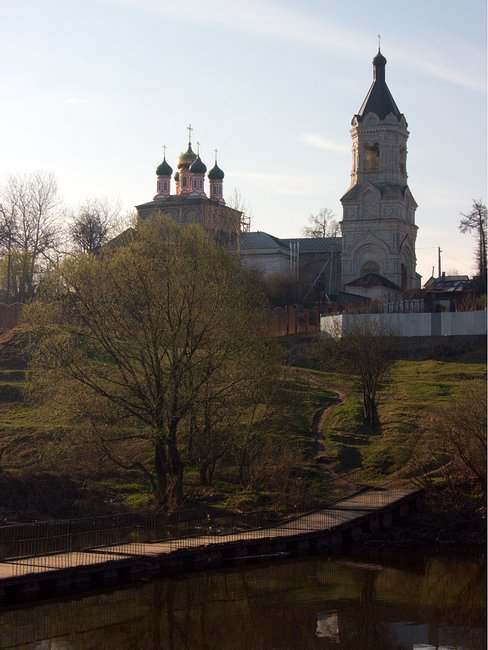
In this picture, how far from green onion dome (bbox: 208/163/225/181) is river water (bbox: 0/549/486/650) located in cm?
6278

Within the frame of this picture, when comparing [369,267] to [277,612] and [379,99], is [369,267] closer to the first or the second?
[379,99]

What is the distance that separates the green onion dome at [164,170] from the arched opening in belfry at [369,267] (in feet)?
73.4

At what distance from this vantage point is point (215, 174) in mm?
88875

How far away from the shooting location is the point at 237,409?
34.6 meters

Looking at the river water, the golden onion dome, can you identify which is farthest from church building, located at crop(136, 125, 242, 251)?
the river water

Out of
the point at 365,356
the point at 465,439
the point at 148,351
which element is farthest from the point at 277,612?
the point at 365,356

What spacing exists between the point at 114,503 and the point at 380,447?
415 inches

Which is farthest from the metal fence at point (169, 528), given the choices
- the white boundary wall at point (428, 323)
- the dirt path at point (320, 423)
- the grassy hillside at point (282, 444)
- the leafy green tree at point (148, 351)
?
the white boundary wall at point (428, 323)

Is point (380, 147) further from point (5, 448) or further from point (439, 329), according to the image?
point (5, 448)

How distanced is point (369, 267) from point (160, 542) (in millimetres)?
50188

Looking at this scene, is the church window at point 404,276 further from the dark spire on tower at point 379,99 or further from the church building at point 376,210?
the dark spire on tower at point 379,99

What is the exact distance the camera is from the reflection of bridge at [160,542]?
25062mm

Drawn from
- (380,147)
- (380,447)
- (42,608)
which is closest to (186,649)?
(42,608)

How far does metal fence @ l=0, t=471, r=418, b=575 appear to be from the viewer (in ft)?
88.0
